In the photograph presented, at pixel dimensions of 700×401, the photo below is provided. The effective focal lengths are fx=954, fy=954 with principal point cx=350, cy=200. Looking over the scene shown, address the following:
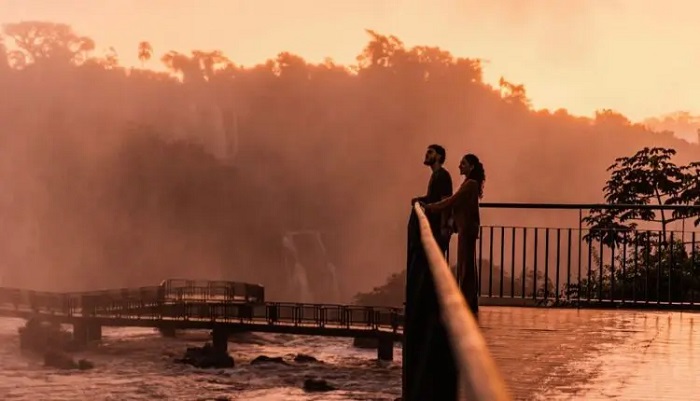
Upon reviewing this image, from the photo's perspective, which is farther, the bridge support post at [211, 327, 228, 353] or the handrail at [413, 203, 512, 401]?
the bridge support post at [211, 327, 228, 353]

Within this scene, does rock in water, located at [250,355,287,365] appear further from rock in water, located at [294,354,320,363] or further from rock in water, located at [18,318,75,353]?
rock in water, located at [18,318,75,353]

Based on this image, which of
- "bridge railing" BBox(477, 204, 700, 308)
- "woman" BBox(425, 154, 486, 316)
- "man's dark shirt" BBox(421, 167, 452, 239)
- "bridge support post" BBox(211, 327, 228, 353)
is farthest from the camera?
"bridge support post" BBox(211, 327, 228, 353)

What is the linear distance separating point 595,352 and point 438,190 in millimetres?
2238

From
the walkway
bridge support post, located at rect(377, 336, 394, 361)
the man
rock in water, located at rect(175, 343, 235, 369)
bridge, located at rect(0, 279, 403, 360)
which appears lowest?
rock in water, located at rect(175, 343, 235, 369)

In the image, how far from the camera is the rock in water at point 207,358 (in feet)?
172


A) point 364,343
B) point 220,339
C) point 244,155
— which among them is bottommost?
point 364,343

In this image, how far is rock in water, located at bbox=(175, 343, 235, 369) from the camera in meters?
52.4

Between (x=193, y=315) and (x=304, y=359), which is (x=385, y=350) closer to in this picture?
(x=304, y=359)

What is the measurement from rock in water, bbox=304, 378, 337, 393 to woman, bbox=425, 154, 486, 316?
36217 millimetres

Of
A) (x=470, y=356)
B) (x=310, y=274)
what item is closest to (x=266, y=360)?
(x=310, y=274)

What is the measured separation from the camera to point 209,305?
185ft

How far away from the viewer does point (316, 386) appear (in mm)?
45906

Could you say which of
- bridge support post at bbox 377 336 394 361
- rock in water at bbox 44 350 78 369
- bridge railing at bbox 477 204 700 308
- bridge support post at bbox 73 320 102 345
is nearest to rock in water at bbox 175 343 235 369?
rock in water at bbox 44 350 78 369

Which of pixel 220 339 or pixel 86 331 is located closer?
pixel 220 339
